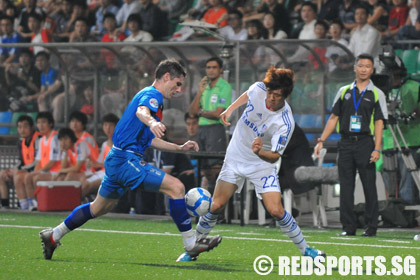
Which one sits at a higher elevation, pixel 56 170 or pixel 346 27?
pixel 346 27

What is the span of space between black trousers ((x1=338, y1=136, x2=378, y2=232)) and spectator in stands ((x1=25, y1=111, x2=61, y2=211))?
5908mm

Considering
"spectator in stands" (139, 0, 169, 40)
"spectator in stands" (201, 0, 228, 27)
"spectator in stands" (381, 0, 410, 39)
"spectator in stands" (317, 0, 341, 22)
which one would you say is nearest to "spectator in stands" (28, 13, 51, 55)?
"spectator in stands" (139, 0, 169, 40)

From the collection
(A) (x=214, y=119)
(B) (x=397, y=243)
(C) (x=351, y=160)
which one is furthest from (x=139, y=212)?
(B) (x=397, y=243)

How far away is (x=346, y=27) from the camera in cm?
1752

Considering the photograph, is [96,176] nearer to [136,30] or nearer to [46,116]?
[46,116]

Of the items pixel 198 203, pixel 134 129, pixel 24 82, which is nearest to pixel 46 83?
pixel 24 82

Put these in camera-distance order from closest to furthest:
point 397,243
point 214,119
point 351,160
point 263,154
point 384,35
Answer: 1. point 263,154
2. point 397,243
3. point 351,160
4. point 214,119
5. point 384,35

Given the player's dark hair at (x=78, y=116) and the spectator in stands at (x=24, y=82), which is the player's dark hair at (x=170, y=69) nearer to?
the player's dark hair at (x=78, y=116)

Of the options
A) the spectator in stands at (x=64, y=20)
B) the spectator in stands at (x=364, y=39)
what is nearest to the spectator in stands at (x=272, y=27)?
the spectator in stands at (x=364, y=39)

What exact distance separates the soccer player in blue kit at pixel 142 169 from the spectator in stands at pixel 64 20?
1246 centimetres

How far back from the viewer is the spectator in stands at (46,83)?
16.8m

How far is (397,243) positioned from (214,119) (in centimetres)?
409

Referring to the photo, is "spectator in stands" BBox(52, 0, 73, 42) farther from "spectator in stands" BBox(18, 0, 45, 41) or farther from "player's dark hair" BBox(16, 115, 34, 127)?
"player's dark hair" BBox(16, 115, 34, 127)

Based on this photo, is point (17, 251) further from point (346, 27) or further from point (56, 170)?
point (346, 27)
